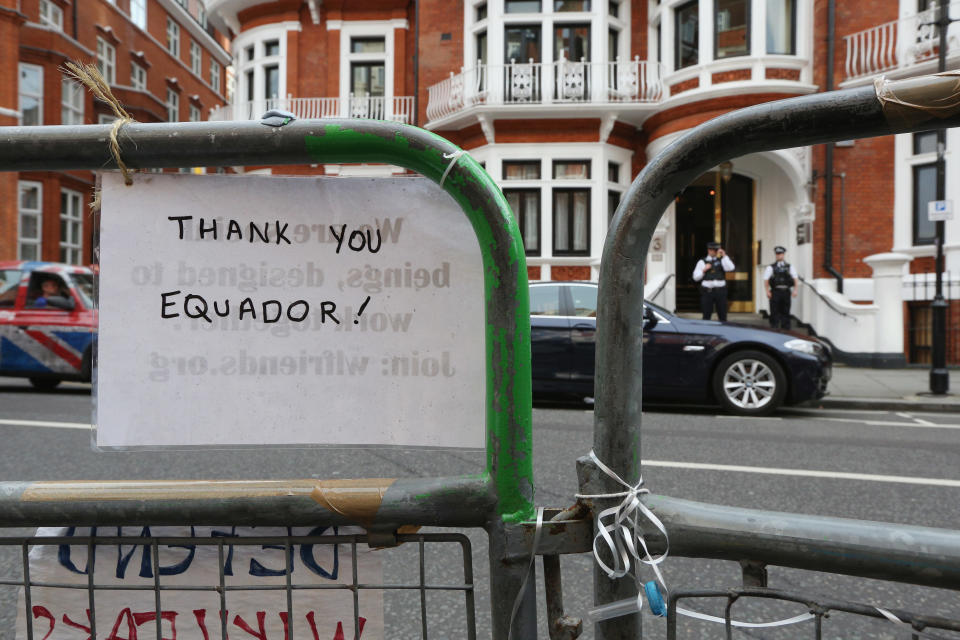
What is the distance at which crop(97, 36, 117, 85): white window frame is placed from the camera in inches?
1045

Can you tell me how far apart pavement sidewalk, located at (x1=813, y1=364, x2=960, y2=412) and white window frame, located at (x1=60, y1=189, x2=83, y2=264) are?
2284 cm

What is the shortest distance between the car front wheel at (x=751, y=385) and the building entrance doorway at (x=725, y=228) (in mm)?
10086

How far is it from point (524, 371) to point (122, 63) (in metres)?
31.9

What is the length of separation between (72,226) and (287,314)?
26.8 meters

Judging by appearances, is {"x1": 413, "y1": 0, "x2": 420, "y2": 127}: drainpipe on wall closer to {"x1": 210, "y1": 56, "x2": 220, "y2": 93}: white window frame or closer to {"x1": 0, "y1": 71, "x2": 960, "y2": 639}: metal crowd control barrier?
{"x1": 0, "y1": 71, "x2": 960, "y2": 639}: metal crowd control barrier

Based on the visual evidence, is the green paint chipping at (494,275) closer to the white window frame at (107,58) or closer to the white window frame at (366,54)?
the white window frame at (366,54)

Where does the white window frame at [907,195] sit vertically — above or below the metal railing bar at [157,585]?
above

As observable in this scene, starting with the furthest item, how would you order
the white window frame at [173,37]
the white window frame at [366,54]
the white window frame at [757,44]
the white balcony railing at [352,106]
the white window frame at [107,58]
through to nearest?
the white window frame at [173,37] < the white window frame at [107,58] < the white window frame at [366,54] < the white balcony railing at [352,106] < the white window frame at [757,44]

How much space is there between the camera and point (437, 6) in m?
19.7

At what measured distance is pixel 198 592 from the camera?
1.26 m

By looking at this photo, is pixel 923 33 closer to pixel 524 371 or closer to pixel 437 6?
pixel 437 6

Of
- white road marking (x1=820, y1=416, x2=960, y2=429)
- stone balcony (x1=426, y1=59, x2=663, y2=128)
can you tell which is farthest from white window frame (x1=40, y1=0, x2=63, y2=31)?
white road marking (x1=820, y1=416, x2=960, y2=429)

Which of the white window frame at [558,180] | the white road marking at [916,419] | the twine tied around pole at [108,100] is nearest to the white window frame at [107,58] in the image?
the white window frame at [558,180]

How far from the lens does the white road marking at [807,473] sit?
4747mm
